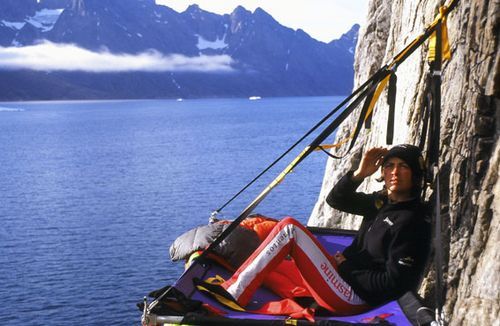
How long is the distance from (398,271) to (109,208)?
4643 centimetres

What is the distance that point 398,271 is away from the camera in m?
7.28

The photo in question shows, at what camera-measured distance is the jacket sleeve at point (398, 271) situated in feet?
23.9

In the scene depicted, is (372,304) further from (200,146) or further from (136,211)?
(200,146)

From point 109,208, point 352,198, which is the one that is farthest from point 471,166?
point 109,208

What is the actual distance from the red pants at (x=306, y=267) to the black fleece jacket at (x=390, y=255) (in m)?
0.20

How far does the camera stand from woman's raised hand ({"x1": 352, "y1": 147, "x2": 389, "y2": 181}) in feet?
28.6

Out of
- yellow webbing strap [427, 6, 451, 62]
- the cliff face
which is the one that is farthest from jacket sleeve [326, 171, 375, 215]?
yellow webbing strap [427, 6, 451, 62]

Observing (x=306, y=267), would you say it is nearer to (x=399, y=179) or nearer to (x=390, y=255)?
(x=390, y=255)

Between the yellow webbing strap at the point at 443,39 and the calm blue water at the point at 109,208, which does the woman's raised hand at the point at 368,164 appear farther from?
the calm blue water at the point at 109,208

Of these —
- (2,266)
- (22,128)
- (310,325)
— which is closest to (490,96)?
(310,325)

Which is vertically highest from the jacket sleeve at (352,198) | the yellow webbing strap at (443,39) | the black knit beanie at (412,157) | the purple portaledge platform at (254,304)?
the yellow webbing strap at (443,39)

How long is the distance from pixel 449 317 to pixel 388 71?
3221 mm

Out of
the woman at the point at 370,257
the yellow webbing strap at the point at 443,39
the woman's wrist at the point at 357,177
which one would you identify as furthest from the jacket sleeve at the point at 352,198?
the yellow webbing strap at the point at 443,39

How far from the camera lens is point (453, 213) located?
26.7 ft
